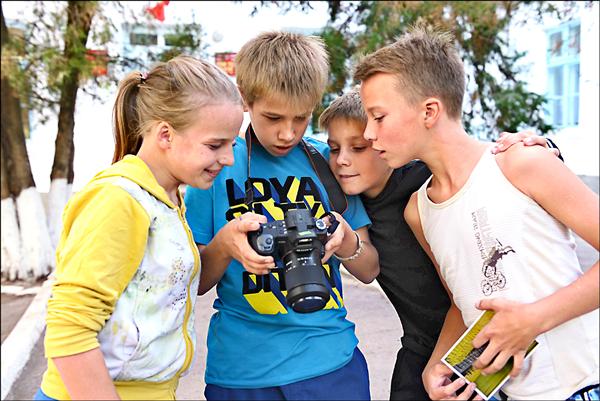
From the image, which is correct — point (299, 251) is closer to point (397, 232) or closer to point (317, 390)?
point (317, 390)

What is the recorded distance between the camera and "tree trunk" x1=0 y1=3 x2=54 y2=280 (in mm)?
7504

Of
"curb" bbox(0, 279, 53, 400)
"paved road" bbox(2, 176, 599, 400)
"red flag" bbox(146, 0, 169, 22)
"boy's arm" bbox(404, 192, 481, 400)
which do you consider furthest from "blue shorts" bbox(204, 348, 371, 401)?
"red flag" bbox(146, 0, 169, 22)

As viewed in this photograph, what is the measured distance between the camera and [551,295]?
1574 millimetres

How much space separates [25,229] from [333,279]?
6.71 meters

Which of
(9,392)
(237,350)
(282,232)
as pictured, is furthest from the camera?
(9,392)

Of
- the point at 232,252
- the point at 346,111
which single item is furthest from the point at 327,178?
the point at 232,252

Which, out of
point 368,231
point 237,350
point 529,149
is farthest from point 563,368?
point 237,350

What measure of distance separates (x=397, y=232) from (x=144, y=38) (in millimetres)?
6354

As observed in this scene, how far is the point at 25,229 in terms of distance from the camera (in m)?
7.68

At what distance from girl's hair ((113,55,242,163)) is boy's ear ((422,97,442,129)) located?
553 millimetres

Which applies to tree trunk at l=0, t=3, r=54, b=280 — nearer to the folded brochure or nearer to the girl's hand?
the girl's hand

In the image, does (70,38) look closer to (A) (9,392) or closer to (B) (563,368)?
(A) (9,392)

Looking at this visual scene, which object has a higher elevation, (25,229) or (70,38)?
(70,38)

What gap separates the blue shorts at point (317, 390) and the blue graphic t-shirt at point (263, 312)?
20mm
